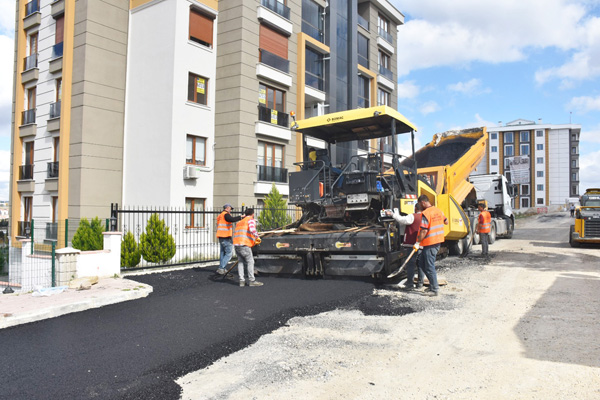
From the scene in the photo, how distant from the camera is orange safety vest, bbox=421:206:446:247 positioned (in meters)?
6.94

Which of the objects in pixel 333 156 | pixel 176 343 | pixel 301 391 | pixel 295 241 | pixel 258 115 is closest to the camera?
pixel 301 391

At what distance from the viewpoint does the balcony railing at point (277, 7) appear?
1959 cm

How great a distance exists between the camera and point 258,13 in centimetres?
1895

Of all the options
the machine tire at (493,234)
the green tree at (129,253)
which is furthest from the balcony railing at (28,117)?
the machine tire at (493,234)

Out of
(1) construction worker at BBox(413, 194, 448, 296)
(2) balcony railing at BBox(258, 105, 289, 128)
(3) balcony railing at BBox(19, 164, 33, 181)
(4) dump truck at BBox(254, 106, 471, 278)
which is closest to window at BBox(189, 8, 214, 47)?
(2) balcony railing at BBox(258, 105, 289, 128)

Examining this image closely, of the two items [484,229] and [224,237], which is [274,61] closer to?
[484,229]

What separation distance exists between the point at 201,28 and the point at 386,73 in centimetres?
1571

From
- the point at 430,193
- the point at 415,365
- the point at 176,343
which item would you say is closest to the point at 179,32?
the point at 430,193

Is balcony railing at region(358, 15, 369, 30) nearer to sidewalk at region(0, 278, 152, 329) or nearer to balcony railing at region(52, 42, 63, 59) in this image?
balcony railing at region(52, 42, 63, 59)

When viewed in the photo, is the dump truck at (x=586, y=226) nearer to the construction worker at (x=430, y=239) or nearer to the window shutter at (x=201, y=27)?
the construction worker at (x=430, y=239)

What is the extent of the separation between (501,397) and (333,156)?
6604mm

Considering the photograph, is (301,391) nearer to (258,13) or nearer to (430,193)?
(430,193)

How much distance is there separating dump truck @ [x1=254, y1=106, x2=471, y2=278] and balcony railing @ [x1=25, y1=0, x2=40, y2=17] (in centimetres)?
1812

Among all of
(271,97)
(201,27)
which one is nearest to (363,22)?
(271,97)
